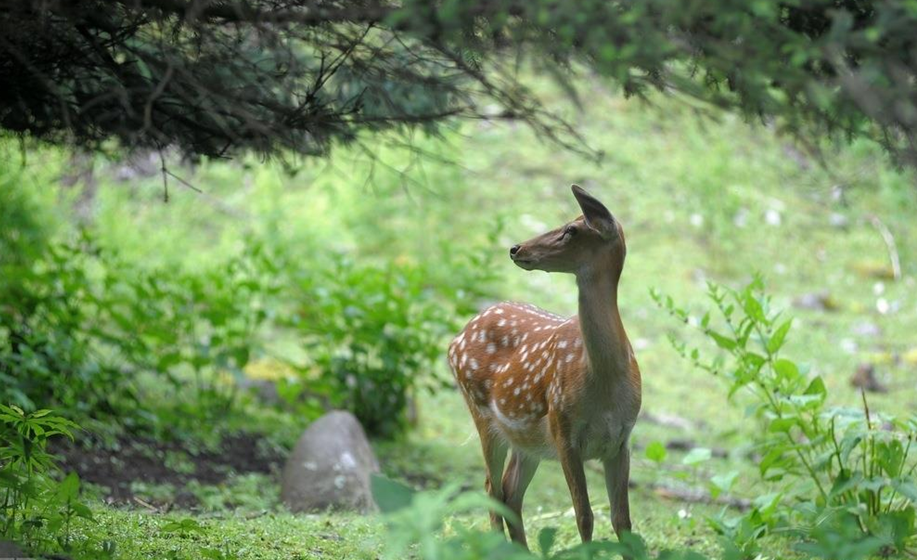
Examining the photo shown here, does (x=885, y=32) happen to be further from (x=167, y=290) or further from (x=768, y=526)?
(x=167, y=290)

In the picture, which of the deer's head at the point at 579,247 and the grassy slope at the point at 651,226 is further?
the grassy slope at the point at 651,226

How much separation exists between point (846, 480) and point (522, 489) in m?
1.35

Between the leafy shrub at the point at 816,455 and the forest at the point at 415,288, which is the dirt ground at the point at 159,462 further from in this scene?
the leafy shrub at the point at 816,455

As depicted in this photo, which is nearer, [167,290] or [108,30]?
[108,30]

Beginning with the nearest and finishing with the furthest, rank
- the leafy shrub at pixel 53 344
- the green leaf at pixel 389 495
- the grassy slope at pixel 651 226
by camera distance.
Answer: the green leaf at pixel 389 495 → the leafy shrub at pixel 53 344 → the grassy slope at pixel 651 226

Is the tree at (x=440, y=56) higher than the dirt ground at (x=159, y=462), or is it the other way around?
the tree at (x=440, y=56)

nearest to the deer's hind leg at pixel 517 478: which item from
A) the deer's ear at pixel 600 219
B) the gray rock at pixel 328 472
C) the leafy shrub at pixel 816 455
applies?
the leafy shrub at pixel 816 455

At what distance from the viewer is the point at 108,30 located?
3717mm

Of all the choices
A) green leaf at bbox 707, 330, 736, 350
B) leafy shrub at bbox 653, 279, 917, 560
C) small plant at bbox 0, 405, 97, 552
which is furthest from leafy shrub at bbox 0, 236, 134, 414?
green leaf at bbox 707, 330, 736, 350

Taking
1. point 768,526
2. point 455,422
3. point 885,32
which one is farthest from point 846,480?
point 455,422

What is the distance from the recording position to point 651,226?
42.0 ft

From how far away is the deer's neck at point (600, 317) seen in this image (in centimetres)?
387

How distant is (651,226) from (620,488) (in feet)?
29.3

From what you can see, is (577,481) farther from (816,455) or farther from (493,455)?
(816,455)
